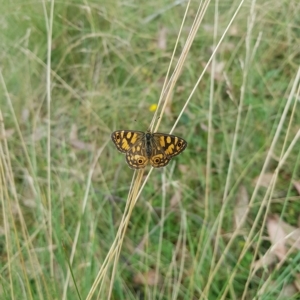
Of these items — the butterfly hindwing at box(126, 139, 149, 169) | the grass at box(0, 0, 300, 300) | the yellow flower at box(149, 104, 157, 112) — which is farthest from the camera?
the yellow flower at box(149, 104, 157, 112)

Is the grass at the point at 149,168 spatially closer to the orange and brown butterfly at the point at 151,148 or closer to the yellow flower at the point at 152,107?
the yellow flower at the point at 152,107

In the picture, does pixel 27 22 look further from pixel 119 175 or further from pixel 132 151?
pixel 132 151

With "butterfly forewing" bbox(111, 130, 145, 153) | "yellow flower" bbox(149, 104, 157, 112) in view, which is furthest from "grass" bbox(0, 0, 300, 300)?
"butterfly forewing" bbox(111, 130, 145, 153)

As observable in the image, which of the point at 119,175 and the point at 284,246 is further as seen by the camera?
the point at 119,175

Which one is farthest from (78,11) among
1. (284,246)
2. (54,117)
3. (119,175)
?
(284,246)

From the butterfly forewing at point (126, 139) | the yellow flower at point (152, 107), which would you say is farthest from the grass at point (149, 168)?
the butterfly forewing at point (126, 139)

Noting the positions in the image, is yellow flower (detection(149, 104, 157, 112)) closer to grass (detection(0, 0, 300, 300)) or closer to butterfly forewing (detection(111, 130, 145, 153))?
grass (detection(0, 0, 300, 300))

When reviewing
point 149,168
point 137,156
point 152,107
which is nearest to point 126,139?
point 137,156
